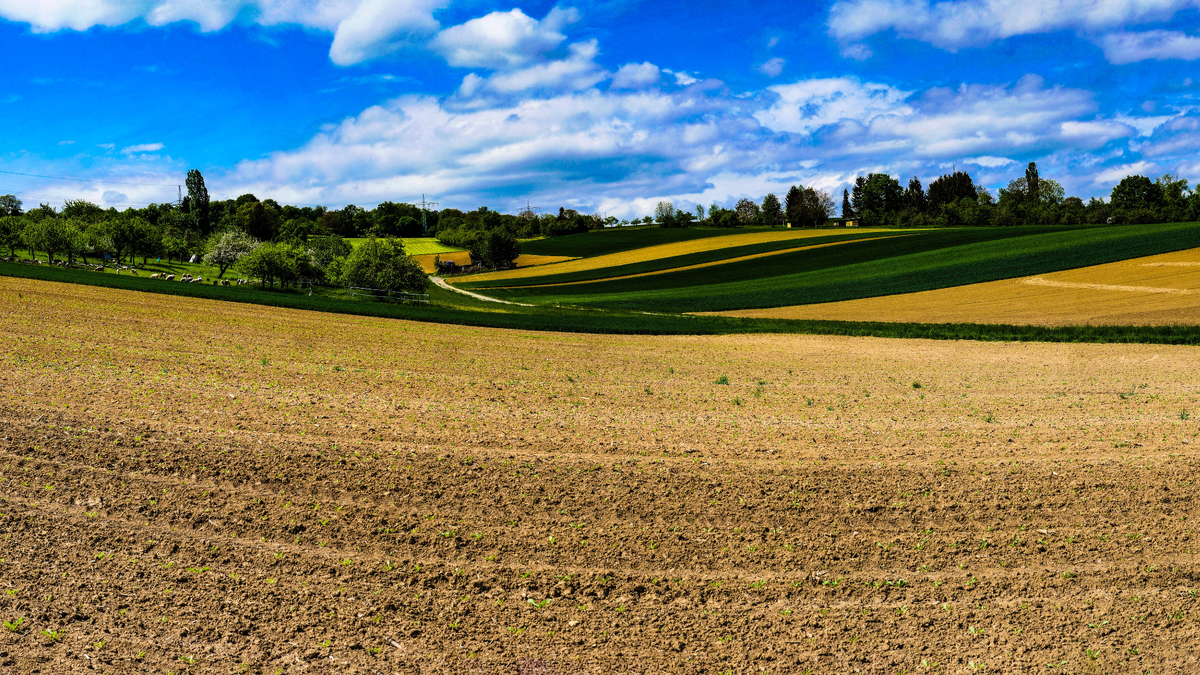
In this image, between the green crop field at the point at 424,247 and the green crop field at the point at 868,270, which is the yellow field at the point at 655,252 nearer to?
the green crop field at the point at 868,270

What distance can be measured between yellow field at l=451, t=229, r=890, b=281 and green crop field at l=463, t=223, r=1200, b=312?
12.1 meters

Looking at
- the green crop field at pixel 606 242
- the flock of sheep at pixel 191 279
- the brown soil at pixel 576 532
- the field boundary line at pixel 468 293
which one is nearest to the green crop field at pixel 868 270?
the field boundary line at pixel 468 293

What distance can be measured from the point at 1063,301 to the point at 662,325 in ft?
89.3

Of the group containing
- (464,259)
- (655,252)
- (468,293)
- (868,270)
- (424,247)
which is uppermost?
(424,247)

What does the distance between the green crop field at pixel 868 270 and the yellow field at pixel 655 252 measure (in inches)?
476

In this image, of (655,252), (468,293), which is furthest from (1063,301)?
(655,252)

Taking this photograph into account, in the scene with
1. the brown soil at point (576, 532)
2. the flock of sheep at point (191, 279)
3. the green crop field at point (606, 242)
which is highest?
the green crop field at point (606, 242)

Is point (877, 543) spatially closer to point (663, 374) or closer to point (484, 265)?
point (663, 374)

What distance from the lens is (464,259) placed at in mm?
116000

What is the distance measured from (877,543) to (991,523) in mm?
1671

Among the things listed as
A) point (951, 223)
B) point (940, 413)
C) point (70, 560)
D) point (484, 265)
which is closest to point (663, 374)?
→ point (940, 413)

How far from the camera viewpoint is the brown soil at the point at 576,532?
622cm

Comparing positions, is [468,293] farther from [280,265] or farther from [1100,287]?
[1100,287]

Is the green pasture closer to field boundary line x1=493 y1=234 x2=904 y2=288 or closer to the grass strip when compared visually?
field boundary line x1=493 y1=234 x2=904 y2=288
